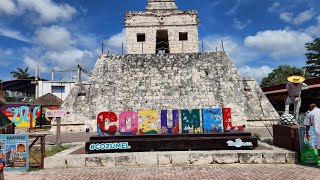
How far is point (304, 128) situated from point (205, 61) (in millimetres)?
12689

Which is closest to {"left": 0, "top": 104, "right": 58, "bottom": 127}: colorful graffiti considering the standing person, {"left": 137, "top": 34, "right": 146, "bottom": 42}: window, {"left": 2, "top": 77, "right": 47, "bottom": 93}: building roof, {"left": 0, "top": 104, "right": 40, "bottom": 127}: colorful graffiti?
{"left": 0, "top": 104, "right": 40, "bottom": 127}: colorful graffiti

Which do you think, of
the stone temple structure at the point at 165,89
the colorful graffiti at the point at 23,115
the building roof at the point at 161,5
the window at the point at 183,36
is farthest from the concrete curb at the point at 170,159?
the building roof at the point at 161,5

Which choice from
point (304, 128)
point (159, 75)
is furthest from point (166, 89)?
point (304, 128)

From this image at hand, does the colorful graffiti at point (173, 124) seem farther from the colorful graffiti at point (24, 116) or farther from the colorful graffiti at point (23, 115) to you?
the colorful graffiti at point (23, 115)

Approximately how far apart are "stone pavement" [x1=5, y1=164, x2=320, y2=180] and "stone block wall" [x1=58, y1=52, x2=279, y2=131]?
31.5ft

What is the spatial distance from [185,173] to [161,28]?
70.7 ft

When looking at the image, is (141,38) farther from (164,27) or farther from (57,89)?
(57,89)

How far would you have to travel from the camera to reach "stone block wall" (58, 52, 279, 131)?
17.4 m

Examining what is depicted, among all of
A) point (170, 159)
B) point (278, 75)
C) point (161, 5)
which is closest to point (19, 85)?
point (161, 5)

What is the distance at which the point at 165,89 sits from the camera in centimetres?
1831

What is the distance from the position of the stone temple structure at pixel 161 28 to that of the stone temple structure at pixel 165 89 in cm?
652

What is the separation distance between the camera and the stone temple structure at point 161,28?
2667 cm

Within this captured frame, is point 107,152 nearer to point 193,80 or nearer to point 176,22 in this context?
point 193,80

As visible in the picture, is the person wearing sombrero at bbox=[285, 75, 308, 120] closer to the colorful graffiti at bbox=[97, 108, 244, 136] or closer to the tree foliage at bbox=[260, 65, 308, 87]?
the colorful graffiti at bbox=[97, 108, 244, 136]
